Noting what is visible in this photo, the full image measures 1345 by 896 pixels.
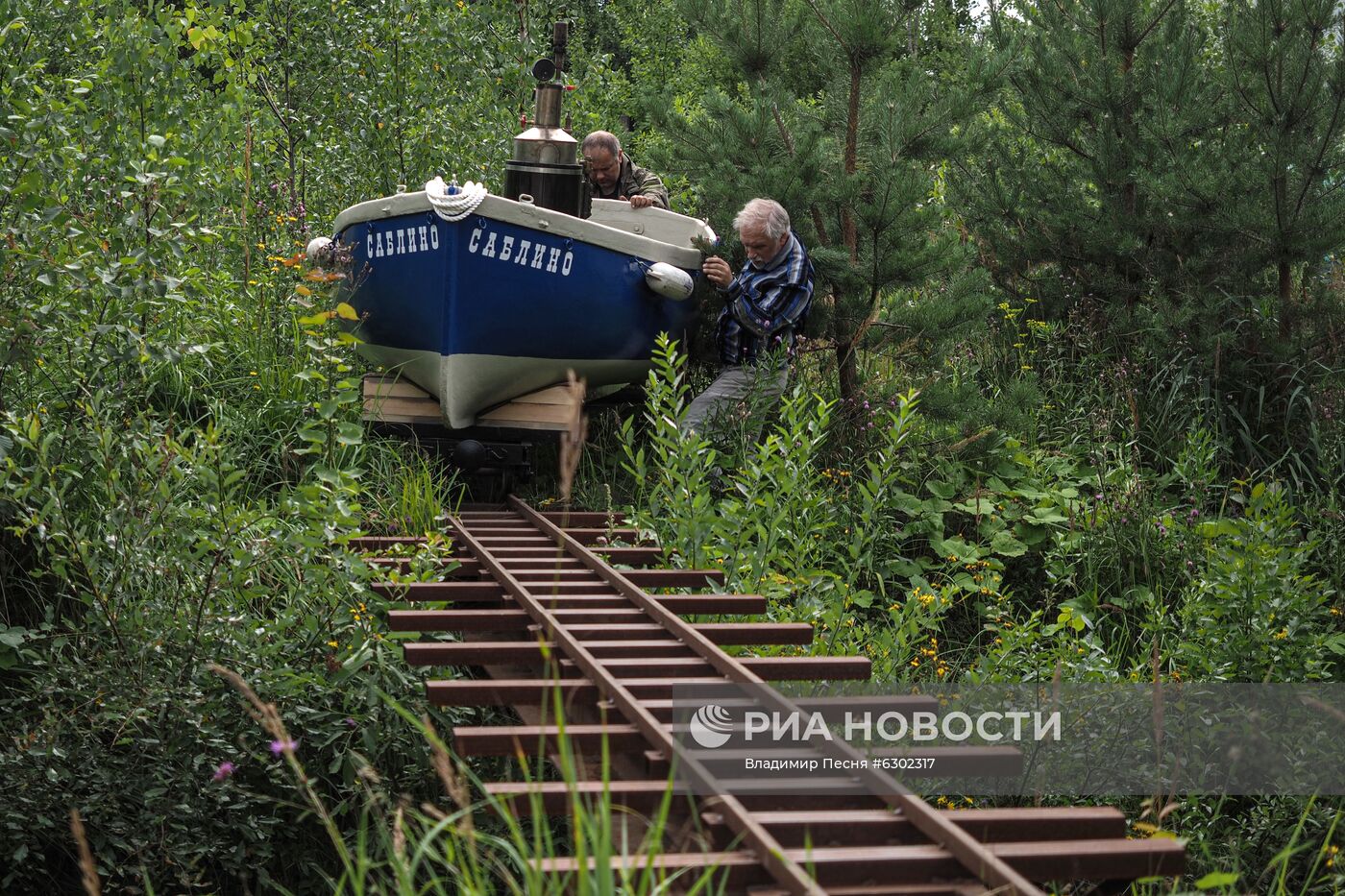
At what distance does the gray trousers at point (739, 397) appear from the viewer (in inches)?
293

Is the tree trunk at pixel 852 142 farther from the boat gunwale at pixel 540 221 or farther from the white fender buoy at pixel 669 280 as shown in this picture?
the white fender buoy at pixel 669 280

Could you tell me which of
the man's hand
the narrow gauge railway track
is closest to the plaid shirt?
the man's hand

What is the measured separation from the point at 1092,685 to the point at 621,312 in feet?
10.9

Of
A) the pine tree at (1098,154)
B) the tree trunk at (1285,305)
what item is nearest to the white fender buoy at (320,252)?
the pine tree at (1098,154)

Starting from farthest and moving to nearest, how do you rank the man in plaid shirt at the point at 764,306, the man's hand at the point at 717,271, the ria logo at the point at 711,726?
the man's hand at the point at 717,271, the man in plaid shirt at the point at 764,306, the ria logo at the point at 711,726

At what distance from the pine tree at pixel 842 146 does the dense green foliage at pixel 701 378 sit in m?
0.03

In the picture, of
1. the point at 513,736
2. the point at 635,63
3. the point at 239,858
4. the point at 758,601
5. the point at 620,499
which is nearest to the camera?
the point at 513,736

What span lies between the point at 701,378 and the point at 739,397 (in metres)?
0.84

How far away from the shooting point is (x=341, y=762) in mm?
4781

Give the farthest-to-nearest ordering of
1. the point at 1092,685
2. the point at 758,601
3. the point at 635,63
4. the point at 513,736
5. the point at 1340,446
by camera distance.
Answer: the point at 635,63 < the point at 1340,446 < the point at 1092,685 < the point at 758,601 < the point at 513,736

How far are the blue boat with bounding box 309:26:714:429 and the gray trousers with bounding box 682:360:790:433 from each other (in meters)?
0.55

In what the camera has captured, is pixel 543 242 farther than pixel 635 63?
No

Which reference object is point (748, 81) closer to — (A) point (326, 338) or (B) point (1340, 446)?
(B) point (1340, 446)

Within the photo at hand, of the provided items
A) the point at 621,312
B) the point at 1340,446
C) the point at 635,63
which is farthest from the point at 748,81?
the point at 635,63
